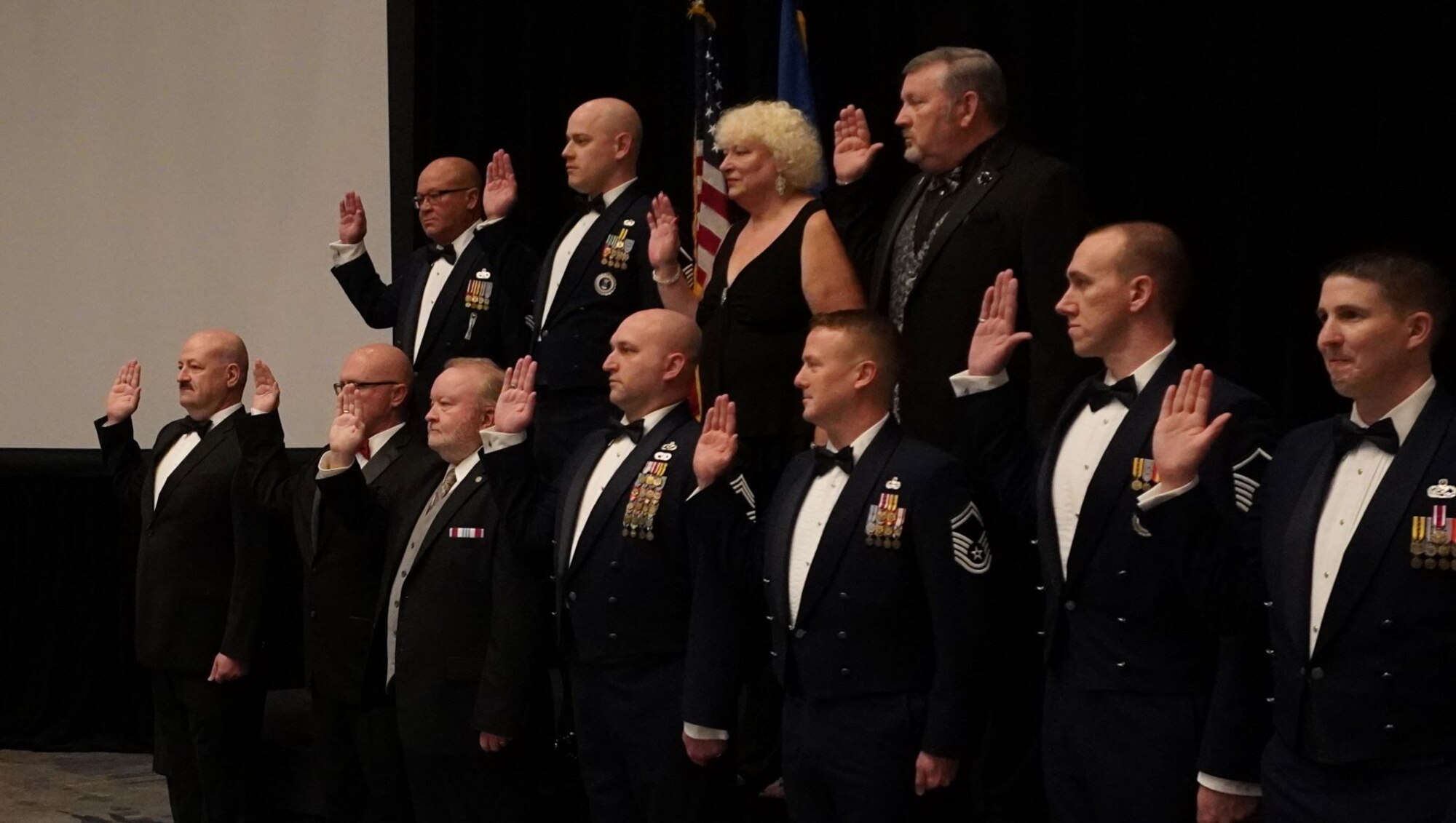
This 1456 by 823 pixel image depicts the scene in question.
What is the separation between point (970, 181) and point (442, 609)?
1527 millimetres

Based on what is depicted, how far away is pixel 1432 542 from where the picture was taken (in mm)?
2746

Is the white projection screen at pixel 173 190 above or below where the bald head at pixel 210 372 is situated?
above

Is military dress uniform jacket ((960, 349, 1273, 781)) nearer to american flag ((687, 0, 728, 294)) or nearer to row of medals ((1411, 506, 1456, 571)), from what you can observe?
row of medals ((1411, 506, 1456, 571))

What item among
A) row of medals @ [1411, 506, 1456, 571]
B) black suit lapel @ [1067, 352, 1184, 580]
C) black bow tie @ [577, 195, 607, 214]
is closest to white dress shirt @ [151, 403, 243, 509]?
black bow tie @ [577, 195, 607, 214]

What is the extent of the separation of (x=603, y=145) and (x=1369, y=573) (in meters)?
2.73

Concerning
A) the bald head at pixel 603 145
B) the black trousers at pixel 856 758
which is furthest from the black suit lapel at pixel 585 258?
the black trousers at pixel 856 758

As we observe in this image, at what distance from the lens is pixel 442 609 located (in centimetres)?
429

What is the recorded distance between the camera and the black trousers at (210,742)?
16.4 ft

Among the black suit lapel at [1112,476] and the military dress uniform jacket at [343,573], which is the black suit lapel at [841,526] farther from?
the military dress uniform jacket at [343,573]

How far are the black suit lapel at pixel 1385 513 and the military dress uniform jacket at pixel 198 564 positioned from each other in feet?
9.90

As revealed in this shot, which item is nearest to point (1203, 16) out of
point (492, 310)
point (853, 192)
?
point (853, 192)

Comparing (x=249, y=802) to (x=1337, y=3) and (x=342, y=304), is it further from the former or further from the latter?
(x=1337, y=3)

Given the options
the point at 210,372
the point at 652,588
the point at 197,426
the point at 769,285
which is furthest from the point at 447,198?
the point at 652,588

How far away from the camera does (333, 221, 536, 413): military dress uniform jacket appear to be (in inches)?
207
